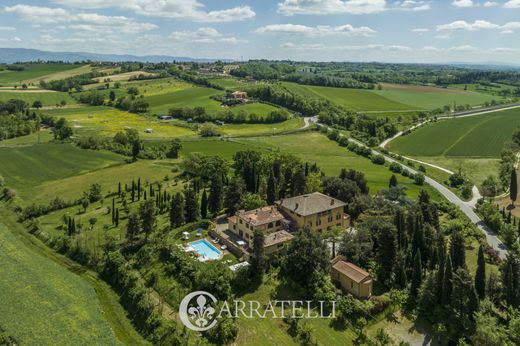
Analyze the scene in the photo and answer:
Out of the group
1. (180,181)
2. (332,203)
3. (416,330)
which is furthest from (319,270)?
(180,181)

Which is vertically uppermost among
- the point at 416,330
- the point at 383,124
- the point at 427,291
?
the point at 383,124

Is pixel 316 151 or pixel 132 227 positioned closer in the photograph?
pixel 132 227

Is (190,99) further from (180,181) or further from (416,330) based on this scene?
(416,330)

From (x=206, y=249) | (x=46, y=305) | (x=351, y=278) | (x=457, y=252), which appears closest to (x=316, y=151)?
(x=206, y=249)

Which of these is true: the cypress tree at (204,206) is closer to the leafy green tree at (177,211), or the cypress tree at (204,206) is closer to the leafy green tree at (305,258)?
the leafy green tree at (177,211)

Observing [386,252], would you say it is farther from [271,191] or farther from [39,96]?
[39,96]

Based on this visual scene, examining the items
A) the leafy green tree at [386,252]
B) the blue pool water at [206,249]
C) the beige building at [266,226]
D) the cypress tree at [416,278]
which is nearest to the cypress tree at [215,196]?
the beige building at [266,226]
